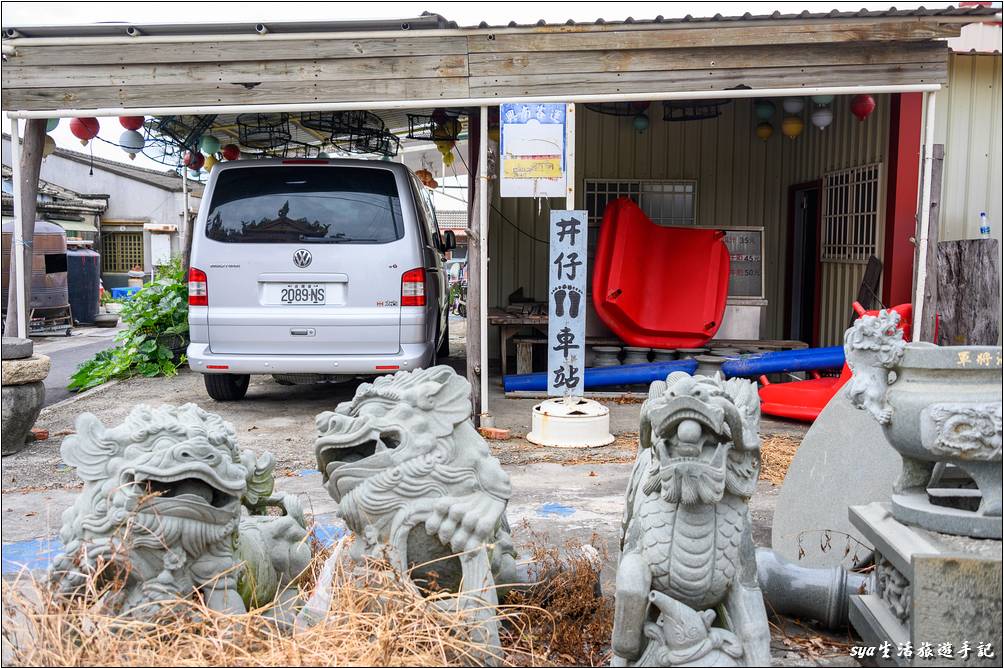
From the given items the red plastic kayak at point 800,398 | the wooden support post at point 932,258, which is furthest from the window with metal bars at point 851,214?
the red plastic kayak at point 800,398

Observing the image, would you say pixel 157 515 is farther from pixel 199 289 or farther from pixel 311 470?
pixel 199 289

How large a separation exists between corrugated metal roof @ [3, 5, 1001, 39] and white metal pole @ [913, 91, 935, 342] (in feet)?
2.41

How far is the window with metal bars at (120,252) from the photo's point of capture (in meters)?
26.1

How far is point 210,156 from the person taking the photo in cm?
1110

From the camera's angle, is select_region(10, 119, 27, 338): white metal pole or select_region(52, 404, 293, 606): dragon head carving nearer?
select_region(52, 404, 293, 606): dragon head carving

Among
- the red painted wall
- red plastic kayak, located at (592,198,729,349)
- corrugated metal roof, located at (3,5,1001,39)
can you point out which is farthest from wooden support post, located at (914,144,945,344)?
red plastic kayak, located at (592,198,729,349)

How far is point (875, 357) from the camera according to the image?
8.58 feet

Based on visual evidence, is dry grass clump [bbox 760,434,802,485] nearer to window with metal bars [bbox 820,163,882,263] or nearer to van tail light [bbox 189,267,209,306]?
window with metal bars [bbox 820,163,882,263]

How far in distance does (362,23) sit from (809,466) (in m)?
4.65

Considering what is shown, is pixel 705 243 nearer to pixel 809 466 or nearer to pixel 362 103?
pixel 362 103

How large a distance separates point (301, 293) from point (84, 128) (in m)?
2.94

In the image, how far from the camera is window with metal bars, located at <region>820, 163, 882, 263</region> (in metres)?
8.48

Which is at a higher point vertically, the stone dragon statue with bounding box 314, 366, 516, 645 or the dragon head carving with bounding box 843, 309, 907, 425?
the dragon head carving with bounding box 843, 309, 907, 425

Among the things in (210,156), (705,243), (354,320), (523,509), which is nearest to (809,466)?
(523,509)
